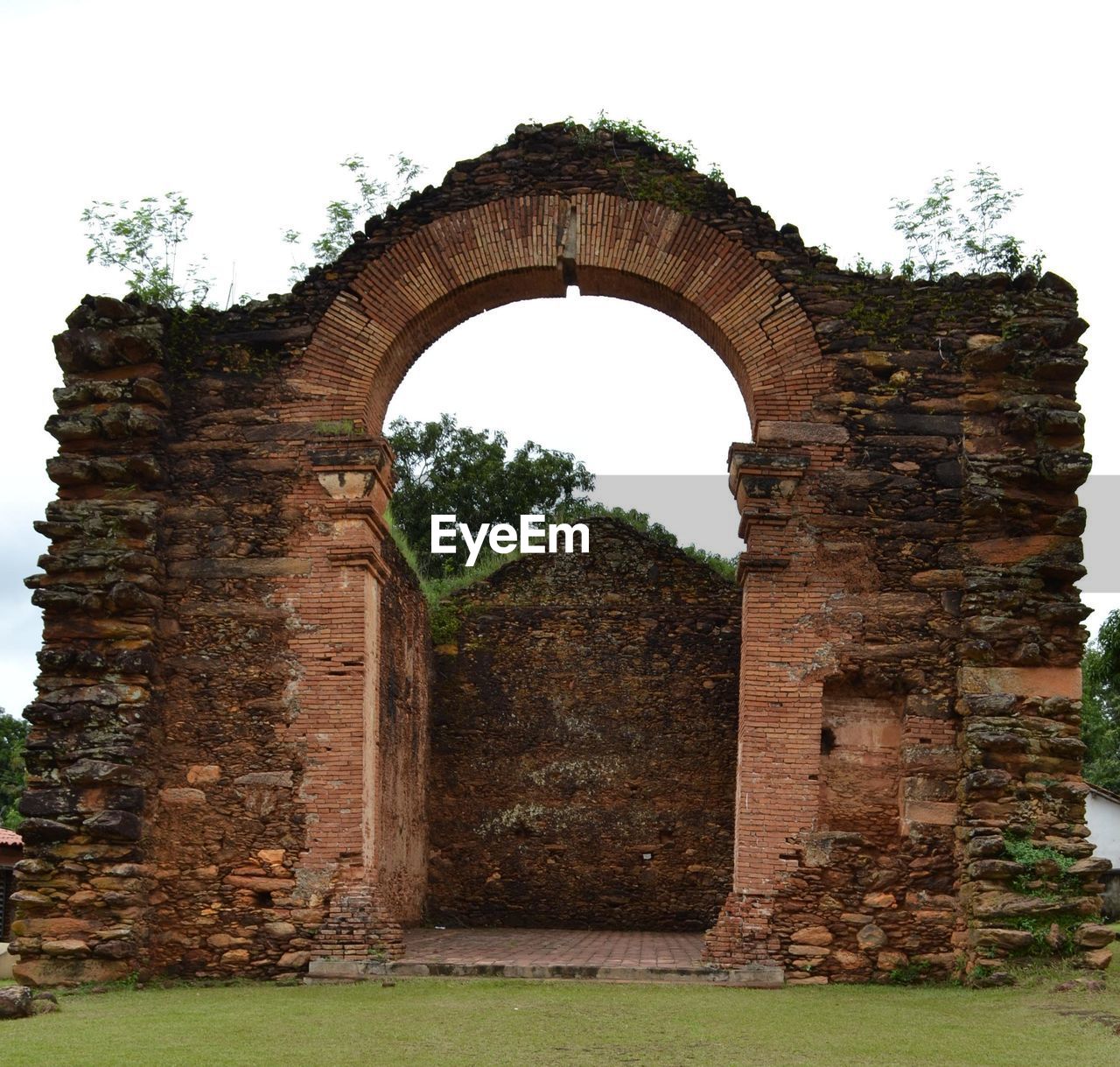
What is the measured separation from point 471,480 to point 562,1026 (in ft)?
89.1

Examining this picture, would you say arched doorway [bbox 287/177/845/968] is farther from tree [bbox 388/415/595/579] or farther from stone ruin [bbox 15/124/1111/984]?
tree [bbox 388/415/595/579]

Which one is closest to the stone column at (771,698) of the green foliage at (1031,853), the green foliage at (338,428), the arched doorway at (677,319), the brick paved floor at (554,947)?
the arched doorway at (677,319)

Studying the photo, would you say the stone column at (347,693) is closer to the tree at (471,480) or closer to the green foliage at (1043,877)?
the green foliage at (1043,877)

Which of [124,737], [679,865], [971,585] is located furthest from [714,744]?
[124,737]

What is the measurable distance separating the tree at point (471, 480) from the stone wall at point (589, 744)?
14219mm

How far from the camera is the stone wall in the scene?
17.8 meters

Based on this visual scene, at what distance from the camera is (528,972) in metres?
10.8

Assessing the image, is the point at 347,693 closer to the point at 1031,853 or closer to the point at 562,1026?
the point at 562,1026

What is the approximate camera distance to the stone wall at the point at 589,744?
701 inches

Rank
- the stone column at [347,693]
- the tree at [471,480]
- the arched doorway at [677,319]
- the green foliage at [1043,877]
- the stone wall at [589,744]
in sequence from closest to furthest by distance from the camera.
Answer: the green foliage at [1043,877] → the stone column at [347,693] → the arched doorway at [677,319] → the stone wall at [589,744] → the tree at [471,480]

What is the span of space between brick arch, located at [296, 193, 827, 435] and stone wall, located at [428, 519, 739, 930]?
6844mm

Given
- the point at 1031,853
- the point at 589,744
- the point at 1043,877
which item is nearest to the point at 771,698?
the point at 1031,853

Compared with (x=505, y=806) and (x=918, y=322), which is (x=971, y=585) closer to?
→ (x=918, y=322)

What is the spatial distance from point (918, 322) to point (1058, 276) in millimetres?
1209
